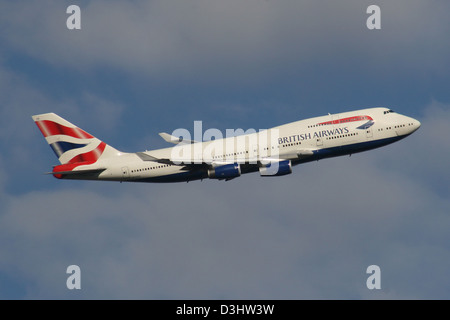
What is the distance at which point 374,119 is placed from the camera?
315 feet

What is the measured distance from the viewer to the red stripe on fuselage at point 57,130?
10344 cm

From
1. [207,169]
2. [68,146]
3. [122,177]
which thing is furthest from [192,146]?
[68,146]

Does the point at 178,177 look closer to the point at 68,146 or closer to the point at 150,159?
the point at 150,159

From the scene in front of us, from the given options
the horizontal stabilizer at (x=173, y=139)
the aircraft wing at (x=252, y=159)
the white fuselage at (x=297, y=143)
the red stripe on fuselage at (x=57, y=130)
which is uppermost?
the red stripe on fuselage at (x=57, y=130)

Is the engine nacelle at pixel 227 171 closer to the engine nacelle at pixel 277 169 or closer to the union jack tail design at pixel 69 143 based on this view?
the engine nacelle at pixel 277 169

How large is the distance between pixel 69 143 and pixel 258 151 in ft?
86.9

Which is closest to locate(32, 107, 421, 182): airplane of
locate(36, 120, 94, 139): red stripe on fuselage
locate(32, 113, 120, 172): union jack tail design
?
locate(32, 113, 120, 172): union jack tail design

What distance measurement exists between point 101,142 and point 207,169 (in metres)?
16.1

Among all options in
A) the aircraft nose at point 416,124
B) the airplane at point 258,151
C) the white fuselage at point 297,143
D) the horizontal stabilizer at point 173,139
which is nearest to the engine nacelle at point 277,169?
the airplane at point 258,151

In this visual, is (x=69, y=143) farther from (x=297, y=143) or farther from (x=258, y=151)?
(x=297, y=143)

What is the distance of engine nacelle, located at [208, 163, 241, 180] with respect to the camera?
311 feet

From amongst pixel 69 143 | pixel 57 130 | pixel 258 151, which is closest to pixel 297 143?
pixel 258 151

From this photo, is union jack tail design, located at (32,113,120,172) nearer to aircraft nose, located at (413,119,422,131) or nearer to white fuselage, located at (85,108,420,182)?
white fuselage, located at (85,108,420,182)

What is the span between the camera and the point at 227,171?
9488 centimetres
